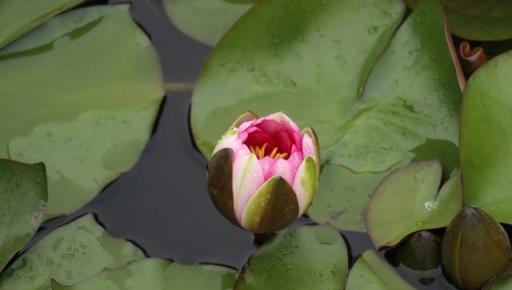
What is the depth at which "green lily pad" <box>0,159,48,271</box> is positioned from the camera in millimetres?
1471

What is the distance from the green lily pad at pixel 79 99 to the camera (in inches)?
61.4

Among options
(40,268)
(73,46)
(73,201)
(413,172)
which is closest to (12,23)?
(73,46)

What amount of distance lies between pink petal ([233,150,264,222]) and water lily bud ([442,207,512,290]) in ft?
1.05

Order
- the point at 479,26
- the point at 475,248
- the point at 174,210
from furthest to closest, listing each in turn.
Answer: the point at 479,26, the point at 174,210, the point at 475,248

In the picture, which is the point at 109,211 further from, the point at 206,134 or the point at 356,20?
the point at 356,20

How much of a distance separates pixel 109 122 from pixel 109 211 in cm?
17

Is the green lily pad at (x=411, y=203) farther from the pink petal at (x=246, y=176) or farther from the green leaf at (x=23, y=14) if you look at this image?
the green leaf at (x=23, y=14)

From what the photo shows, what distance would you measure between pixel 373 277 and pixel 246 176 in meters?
0.29

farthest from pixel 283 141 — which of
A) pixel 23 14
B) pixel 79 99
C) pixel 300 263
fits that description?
pixel 23 14

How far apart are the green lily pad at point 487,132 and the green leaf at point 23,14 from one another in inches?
32.5

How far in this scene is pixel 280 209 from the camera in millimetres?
1376

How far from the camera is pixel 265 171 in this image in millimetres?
1342

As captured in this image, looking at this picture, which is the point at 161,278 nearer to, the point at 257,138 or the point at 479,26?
the point at 257,138

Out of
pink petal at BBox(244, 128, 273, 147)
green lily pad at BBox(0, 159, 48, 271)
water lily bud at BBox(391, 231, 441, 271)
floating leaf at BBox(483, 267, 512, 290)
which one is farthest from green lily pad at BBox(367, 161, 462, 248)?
green lily pad at BBox(0, 159, 48, 271)
